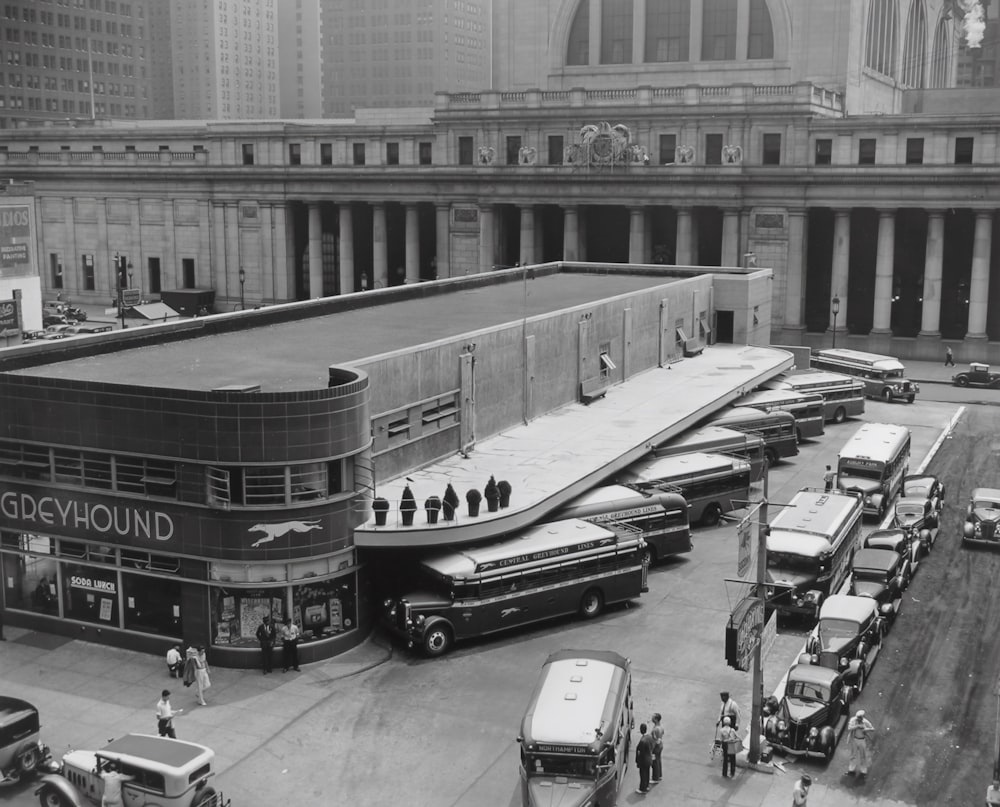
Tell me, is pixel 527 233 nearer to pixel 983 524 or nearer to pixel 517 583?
pixel 983 524

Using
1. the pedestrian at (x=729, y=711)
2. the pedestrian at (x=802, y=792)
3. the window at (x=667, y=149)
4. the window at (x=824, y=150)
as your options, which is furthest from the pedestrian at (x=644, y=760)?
the window at (x=667, y=149)

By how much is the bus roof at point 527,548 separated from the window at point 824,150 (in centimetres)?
6098

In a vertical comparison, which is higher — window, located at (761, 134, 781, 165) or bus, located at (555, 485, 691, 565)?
window, located at (761, 134, 781, 165)

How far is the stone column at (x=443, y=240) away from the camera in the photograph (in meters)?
108

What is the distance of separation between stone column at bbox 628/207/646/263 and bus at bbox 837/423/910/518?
47.1m

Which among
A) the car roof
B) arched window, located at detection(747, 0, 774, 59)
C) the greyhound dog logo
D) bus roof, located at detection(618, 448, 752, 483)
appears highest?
arched window, located at detection(747, 0, 774, 59)

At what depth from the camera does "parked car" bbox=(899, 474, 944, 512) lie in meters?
51.8

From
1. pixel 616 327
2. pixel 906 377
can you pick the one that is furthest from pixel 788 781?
pixel 906 377

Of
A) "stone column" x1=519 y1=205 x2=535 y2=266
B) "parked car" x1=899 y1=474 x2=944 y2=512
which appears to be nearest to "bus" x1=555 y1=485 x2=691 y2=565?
"parked car" x1=899 y1=474 x2=944 y2=512

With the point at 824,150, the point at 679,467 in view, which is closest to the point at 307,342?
the point at 679,467

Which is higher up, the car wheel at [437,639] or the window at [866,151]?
the window at [866,151]

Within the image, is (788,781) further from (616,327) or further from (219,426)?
(616,327)

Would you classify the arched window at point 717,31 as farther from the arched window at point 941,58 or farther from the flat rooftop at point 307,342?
the arched window at point 941,58

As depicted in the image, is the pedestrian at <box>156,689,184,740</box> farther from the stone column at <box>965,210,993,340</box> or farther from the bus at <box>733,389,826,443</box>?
the stone column at <box>965,210,993,340</box>
